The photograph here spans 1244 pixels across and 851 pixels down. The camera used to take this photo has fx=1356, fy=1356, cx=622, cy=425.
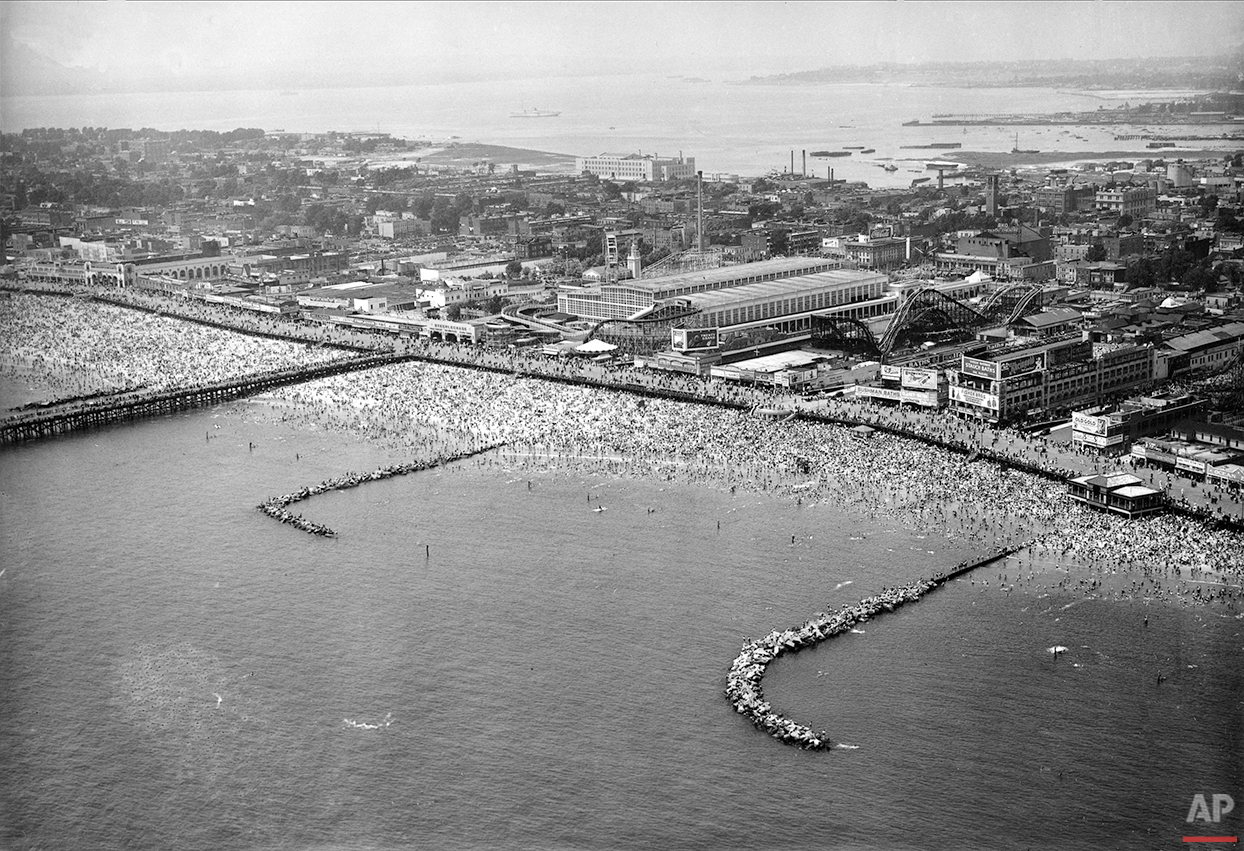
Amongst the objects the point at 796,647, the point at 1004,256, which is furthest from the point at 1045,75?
the point at 796,647

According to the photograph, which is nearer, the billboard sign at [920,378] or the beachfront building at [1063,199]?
the billboard sign at [920,378]

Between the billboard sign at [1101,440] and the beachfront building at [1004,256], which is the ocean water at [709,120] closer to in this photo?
the beachfront building at [1004,256]

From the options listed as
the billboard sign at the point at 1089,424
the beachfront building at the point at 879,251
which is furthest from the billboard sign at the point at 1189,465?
the beachfront building at the point at 879,251

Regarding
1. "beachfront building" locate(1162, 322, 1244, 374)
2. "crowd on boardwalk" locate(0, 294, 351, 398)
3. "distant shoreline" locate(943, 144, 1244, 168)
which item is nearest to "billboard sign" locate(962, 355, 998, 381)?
"beachfront building" locate(1162, 322, 1244, 374)

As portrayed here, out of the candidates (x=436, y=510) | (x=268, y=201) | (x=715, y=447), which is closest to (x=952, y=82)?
(x=268, y=201)

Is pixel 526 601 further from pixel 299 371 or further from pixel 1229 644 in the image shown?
pixel 299 371

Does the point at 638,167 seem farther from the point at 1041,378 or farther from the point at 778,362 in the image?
the point at 1041,378

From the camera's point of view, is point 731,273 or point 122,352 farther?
point 731,273
